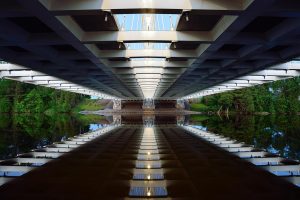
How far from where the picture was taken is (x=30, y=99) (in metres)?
74.2

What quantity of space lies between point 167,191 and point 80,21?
778 cm

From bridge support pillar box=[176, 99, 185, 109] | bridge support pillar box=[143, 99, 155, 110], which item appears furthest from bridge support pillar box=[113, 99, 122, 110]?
bridge support pillar box=[176, 99, 185, 109]

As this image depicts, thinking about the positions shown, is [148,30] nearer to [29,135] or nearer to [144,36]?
[144,36]

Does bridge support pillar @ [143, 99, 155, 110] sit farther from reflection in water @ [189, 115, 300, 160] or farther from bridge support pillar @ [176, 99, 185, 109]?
reflection in water @ [189, 115, 300, 160]

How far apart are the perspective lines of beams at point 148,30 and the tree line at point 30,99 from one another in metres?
51.9

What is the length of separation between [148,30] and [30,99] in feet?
213

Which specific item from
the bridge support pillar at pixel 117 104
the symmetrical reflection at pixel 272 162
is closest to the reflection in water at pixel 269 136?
the symmetrical reflection at pixel 272 162

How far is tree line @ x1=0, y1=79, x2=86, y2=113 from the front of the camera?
74375 millimetres

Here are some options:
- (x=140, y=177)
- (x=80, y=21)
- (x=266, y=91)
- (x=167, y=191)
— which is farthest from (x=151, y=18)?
(x=266, y=91)

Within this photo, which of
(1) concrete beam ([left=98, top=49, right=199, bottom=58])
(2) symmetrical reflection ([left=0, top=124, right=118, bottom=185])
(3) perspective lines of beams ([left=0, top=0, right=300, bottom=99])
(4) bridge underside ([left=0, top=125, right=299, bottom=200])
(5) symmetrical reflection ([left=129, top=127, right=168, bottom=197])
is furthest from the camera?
(1) concrete beam ([left=98, top=49, right=199, bottom=58])

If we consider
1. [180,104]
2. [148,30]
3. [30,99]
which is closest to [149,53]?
[148,30]

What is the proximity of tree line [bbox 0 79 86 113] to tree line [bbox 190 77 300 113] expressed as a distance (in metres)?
32.4

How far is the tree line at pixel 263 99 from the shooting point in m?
67.0

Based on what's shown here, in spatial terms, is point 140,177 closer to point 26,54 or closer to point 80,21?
point 80,21
